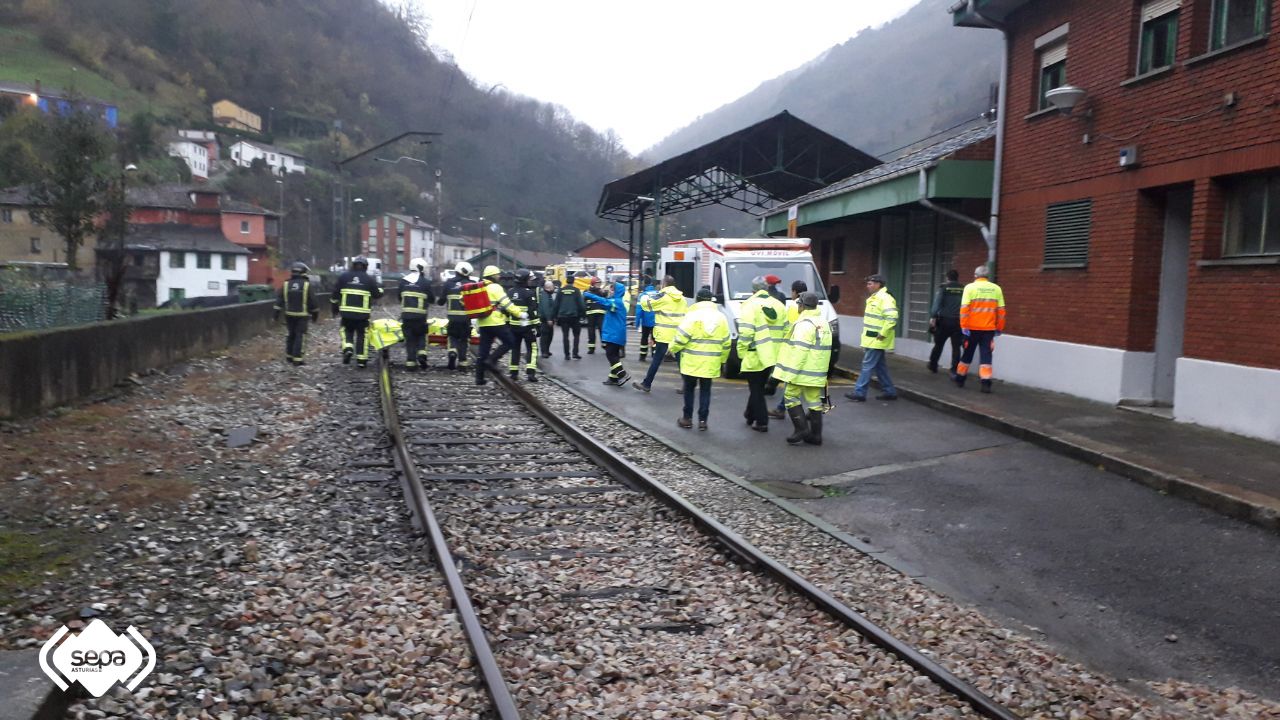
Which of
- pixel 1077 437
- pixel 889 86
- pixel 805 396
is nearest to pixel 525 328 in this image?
pixel 805 396

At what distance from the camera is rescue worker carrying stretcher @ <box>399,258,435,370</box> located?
16359 mm

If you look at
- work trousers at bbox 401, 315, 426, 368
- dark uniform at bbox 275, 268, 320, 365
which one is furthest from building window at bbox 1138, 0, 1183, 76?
dark uniform at bbox 275, 268, 320, 365

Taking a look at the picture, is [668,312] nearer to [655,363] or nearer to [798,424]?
[655,363]

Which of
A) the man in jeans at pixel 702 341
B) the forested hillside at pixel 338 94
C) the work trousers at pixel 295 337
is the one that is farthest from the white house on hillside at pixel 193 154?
the man in jeans at pixel 702 341

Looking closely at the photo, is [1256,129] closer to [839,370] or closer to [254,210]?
[839,370]

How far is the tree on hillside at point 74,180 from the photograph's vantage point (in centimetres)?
4438

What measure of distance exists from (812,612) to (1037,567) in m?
2.08

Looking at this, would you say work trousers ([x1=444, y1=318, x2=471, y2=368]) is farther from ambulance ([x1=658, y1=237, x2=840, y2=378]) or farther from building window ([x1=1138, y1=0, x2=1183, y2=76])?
building window ([x1=1138, y1=0, x2=1183, y2=76])

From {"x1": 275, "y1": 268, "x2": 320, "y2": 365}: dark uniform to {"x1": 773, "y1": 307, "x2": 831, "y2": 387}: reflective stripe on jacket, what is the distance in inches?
366

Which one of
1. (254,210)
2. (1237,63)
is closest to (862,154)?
(1237,63)

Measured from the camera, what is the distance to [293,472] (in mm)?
8914

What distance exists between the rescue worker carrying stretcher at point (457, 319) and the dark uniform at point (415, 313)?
1.24ft

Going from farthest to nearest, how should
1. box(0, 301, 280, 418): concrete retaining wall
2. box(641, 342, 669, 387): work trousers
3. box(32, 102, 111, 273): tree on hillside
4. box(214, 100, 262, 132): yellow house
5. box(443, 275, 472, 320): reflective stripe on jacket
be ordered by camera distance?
1. box(214, 100, 262, 132): yellow house
2. box(32, 102, 111, 273): tree on hillside
3. box(443, 275, 472, 320): reflective stripe on jacket
4. box(641, 342, 669, 387): work trousers
5. box(0, 301, 280, 418): concrete retaining wall

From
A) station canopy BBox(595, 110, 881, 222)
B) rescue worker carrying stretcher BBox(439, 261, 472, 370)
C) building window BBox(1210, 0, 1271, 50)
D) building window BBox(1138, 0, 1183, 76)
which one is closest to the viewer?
building window BBox(1210, 0, 1271, 50)
